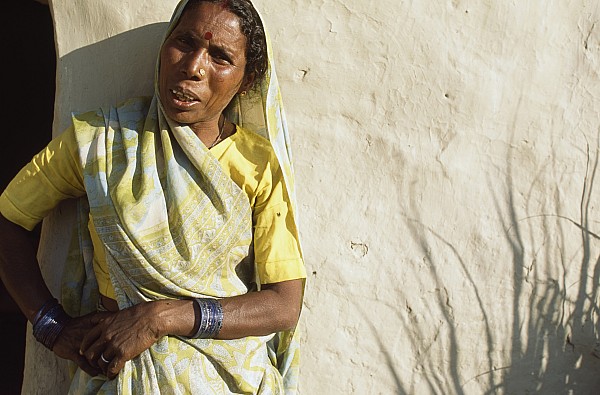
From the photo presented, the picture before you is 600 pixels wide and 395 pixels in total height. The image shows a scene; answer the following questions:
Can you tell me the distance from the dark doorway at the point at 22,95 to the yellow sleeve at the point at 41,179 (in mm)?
2063

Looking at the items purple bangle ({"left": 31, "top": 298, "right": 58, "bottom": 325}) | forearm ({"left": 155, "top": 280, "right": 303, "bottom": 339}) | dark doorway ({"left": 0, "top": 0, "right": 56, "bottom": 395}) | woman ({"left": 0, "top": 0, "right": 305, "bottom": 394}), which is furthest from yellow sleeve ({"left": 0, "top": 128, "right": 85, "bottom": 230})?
dark doorway ({"left": 0, "top": 0, "right": 56, "bottom": 395})

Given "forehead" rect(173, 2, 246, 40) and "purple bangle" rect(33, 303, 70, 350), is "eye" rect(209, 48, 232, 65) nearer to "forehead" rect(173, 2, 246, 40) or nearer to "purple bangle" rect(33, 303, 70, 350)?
"forehead" rect(173, 2, 246, 40)

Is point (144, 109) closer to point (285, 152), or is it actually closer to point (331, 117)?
point (285, 152)

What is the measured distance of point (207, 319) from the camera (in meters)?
2.21

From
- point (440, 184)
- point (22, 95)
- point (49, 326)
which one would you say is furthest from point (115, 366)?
point (22, 95)

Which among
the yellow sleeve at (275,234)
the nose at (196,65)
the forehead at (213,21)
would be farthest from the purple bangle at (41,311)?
the forehead at (213,21)

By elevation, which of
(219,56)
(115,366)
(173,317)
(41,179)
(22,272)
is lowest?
(115,366)

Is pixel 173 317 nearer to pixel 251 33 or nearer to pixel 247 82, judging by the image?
pixel 247 82

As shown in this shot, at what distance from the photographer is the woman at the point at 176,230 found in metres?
2.20

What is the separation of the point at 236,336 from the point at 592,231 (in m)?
1.44

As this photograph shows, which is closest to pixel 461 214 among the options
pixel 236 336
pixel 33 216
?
pixel 236 336

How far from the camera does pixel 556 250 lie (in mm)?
2898

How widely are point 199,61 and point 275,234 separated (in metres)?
0.54

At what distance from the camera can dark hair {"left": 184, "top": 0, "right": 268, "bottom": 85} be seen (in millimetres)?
2277
